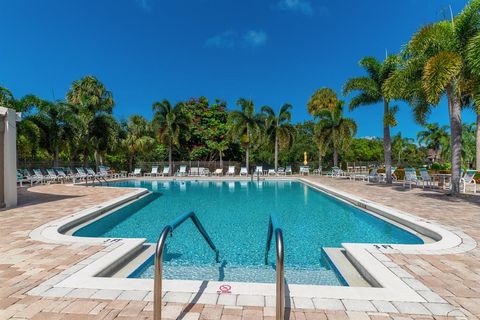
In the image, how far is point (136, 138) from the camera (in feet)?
98.5

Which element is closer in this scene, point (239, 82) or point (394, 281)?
point (394, 281)

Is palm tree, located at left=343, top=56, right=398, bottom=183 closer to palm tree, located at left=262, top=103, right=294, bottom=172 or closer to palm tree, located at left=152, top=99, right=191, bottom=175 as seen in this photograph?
palm tree, located at left=262, top=103, right=294, bottom=172

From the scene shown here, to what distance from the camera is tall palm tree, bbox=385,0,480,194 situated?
30.7ft

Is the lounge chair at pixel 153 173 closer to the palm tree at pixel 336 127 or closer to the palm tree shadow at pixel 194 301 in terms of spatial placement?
the palm tree at pixel 336 127

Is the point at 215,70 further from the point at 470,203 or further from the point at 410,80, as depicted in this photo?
the point at 470,203

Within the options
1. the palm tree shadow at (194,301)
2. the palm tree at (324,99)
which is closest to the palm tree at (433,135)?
the palm tree at (324,99)

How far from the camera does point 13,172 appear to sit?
27.3 feet

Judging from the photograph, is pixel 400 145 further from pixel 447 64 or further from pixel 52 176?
pixel 52 176

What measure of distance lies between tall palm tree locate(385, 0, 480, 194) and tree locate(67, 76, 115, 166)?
2220cm

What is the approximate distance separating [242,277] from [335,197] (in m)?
8.71

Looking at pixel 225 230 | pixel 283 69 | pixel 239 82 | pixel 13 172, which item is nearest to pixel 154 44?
pixel 239 82

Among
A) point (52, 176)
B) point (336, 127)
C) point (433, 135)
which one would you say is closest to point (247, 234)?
point (52, 176)

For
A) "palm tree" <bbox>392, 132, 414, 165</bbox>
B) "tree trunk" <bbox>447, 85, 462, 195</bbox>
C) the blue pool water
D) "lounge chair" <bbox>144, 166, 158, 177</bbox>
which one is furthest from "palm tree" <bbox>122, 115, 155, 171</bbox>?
"palm tree" <bbox>392, 132, 414, 165</bbox>

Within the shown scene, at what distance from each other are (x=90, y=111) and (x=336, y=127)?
72.3ft
